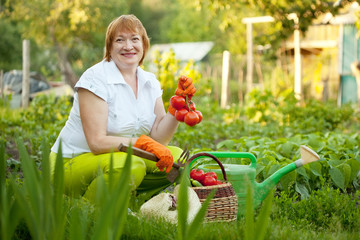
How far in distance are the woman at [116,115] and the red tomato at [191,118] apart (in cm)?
13

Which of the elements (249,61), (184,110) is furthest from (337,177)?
(249,61)

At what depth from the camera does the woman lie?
2.63m

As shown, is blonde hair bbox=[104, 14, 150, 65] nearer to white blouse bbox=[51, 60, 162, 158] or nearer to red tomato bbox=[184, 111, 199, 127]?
white blouse bbox=[51, 60, 162, 158]

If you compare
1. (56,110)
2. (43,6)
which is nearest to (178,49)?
(43,6)

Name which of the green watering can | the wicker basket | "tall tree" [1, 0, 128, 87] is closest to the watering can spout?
the green watering can

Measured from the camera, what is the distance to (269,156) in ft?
11.2

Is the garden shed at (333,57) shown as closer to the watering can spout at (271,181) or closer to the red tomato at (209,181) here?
the watering can spout at (271,181)

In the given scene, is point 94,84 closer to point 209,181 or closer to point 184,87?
point 184,87

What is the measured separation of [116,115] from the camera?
2.80 metres

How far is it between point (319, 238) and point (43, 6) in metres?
15.8

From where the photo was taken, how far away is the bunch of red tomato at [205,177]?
2.49 meters

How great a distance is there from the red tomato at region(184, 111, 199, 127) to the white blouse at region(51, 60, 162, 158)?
485 mm

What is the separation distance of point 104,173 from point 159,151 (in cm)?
38

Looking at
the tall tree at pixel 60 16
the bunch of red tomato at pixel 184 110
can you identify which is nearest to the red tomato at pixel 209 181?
the bunch of red tomato at pixel 184 110
